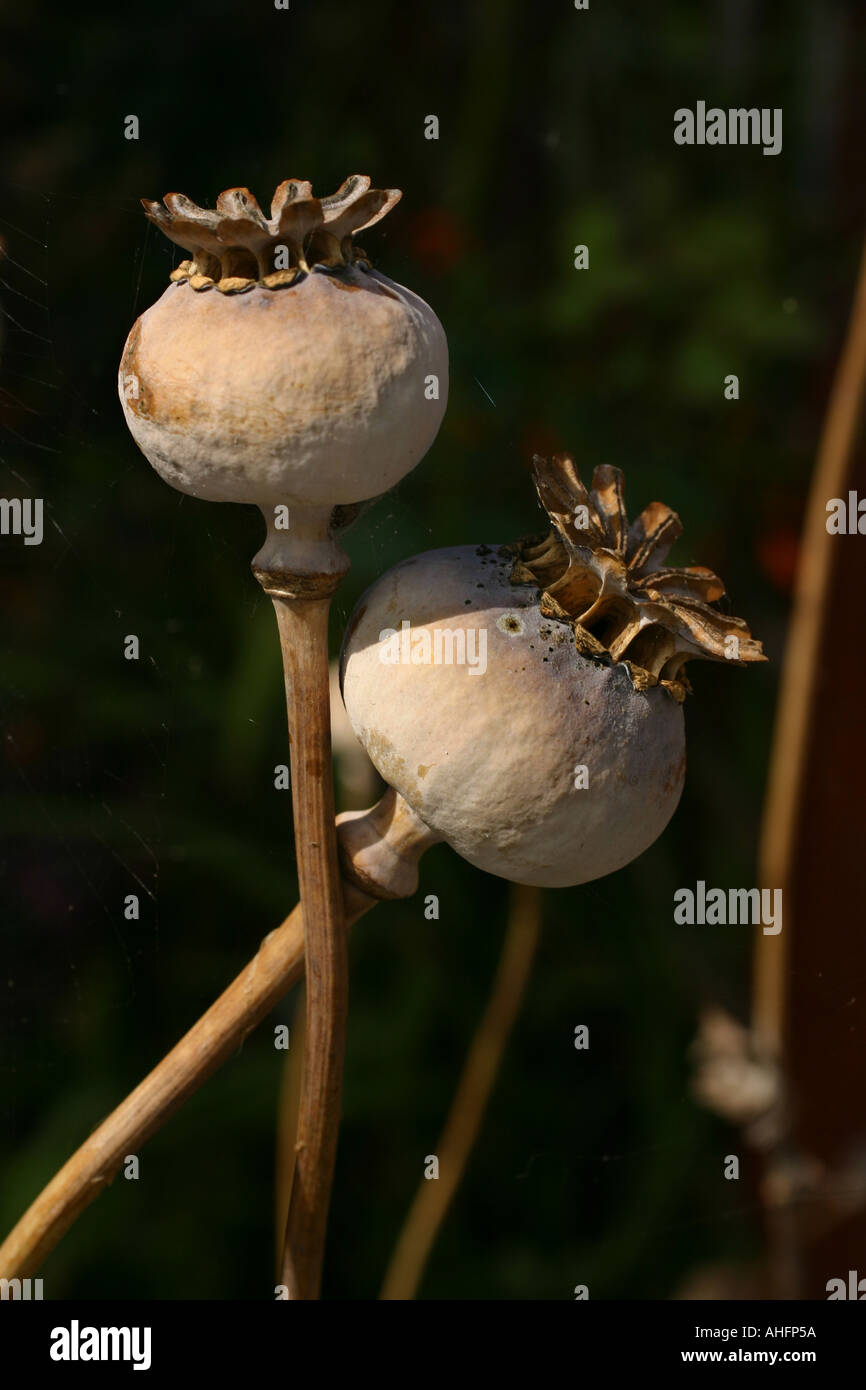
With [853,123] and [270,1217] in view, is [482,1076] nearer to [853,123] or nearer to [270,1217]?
[270,1217]

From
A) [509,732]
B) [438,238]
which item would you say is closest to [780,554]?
[438,238]

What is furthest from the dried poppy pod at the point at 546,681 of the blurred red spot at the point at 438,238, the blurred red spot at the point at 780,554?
the blurred red spot at the point at 780,554

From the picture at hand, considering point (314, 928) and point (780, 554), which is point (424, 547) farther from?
point (780, 554)

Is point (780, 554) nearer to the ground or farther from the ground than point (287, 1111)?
farther from the ground

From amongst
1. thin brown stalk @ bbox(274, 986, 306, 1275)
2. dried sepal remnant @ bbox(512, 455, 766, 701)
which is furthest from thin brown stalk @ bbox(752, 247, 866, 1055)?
dried sepal remnant @ bbox(512, 455, 766, 701)

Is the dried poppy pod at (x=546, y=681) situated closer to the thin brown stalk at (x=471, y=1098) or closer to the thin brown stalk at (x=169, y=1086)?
the thin brown stalk at (x=169, y=1086)

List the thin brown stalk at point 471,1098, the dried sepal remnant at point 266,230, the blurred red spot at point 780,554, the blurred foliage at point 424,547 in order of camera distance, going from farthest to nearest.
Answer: the blurred red spot at point 780,554 < the thin brown stalk at point 471,1098 < the blurred foliage at point 424,547 < the dried sepal remnant at point 266,230
